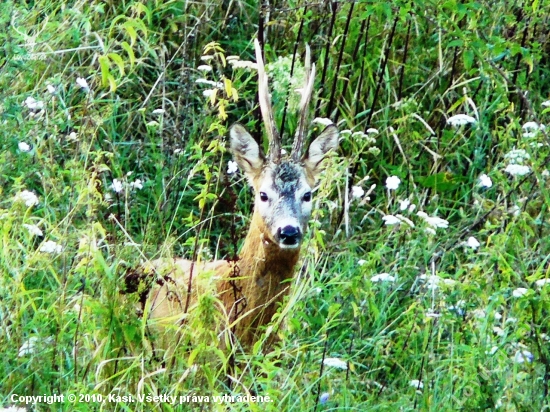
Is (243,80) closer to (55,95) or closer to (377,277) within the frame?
(55,95)

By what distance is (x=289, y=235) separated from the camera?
17.6ft

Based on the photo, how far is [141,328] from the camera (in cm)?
447

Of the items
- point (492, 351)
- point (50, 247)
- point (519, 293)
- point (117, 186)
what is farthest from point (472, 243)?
point (50, 247)

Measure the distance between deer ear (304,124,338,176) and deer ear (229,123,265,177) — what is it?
223 millimetres

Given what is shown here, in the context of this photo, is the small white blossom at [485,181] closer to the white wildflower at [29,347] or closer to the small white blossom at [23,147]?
the small white blossom at [23,147]

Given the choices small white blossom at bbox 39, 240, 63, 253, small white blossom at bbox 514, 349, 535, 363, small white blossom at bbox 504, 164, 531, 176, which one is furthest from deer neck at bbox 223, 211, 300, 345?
small white blossom at bbox 504, 164, 531, 176

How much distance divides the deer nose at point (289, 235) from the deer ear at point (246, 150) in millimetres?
585

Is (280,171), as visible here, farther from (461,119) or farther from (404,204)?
(461,119)

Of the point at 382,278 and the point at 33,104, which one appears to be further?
the point at 33,104

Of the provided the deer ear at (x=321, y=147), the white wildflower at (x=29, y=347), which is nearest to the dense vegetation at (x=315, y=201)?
the white wildflower at (x=29, y=347)

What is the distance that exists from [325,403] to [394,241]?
65.6 inches

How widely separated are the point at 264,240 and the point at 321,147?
0.68m

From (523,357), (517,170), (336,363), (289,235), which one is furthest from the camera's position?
(517,170)

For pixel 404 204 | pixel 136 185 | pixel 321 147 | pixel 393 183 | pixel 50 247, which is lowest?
pixel 404 204
